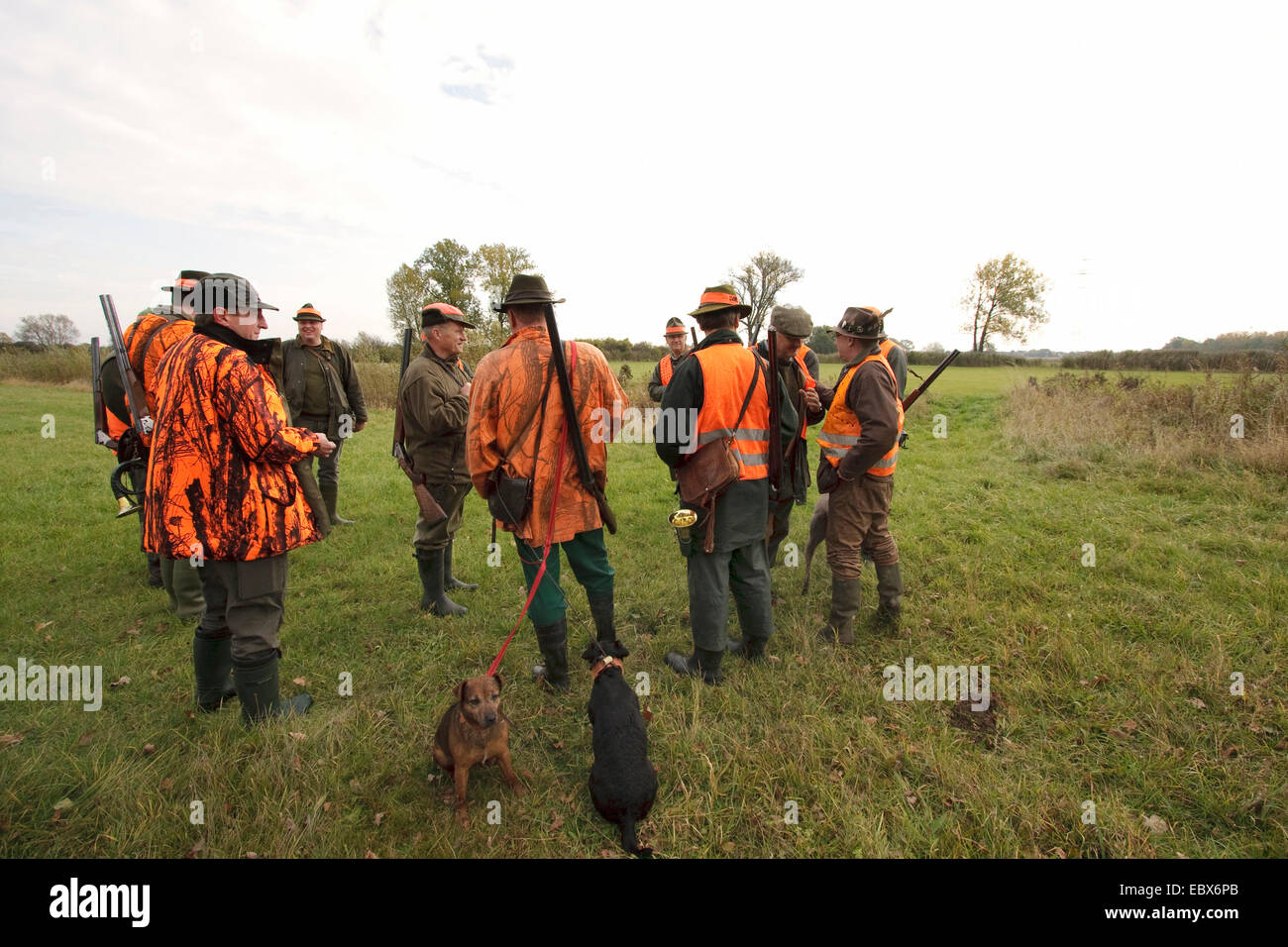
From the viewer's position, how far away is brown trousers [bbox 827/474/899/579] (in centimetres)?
448

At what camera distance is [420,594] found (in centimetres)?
550

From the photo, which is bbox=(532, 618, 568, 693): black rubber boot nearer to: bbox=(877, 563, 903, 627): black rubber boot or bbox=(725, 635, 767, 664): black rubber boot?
bbox=(725, 635, 767, 664): black rubber boot

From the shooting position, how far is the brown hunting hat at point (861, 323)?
168 inches

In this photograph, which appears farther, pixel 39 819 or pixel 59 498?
pixel 59 498

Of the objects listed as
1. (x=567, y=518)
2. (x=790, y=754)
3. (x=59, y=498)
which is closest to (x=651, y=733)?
(x=790, y=754)

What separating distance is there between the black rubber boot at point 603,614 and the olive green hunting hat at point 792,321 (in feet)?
8.67

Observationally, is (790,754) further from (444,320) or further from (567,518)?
(444,320)

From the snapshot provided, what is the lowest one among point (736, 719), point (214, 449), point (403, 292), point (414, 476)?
point (736, 719)

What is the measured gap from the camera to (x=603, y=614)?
3.99 m

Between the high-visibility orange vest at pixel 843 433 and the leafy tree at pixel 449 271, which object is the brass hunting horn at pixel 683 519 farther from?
the leafy tree at pixel 449 271

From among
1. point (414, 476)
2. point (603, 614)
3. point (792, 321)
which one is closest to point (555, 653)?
point (603, 614)

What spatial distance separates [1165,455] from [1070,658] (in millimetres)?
7566

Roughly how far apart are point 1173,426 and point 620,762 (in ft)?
43.5

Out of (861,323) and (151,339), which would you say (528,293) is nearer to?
(861,323)
